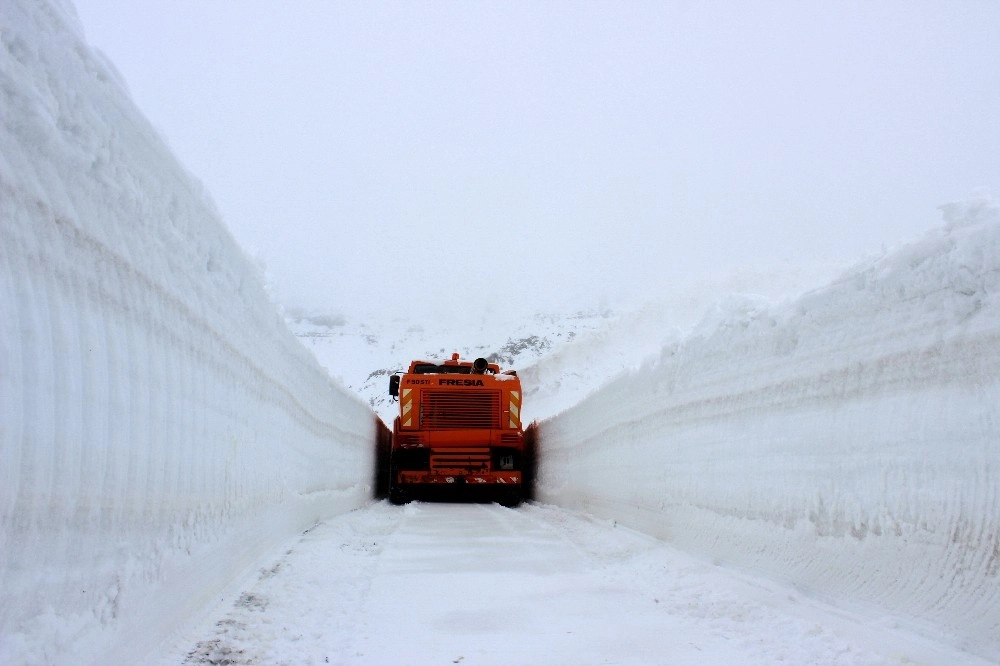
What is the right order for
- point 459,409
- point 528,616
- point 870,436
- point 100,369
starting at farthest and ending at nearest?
point 459,409
point 528,616
point 870,436
point 100,369

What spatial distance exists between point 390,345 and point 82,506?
71.2m

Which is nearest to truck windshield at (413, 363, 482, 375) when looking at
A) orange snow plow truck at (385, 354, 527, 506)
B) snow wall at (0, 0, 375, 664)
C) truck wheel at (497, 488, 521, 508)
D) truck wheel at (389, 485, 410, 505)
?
orange snow plow truck at (385, 354, 527, 506)

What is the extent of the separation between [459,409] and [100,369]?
41.8 feet

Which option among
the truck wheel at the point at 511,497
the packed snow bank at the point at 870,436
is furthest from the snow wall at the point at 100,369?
the truck wheel at the point at 511,497

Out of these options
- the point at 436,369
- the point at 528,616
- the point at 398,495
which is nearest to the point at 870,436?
the point at 528,616

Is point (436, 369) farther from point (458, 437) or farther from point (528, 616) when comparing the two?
point (528, 616)

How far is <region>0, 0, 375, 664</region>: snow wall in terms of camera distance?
2.15 meters

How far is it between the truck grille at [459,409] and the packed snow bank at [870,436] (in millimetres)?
8822

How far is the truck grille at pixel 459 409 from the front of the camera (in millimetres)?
15164

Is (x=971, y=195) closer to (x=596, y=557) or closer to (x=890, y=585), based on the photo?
(x=890, y=585)

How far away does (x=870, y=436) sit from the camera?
385cm

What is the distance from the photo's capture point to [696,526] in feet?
20.3

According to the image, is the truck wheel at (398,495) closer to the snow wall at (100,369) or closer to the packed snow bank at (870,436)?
the packed snow bank at (870,436)

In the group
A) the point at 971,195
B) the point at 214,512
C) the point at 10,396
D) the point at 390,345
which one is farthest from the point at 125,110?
the point at 390,345
